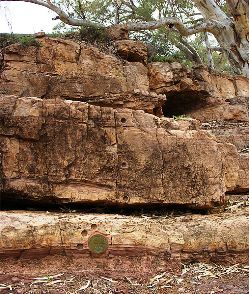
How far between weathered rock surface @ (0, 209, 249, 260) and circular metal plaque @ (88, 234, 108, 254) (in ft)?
0.11

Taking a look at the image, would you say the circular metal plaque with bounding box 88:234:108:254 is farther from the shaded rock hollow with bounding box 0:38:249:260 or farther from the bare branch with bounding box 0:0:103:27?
the bare branch with bounding box 0:0:103:27

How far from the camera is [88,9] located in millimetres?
16375

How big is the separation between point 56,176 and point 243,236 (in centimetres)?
196

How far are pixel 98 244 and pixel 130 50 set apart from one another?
22.5 feet

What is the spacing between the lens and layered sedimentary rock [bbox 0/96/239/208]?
4426 mm

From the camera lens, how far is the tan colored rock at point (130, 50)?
9.85m

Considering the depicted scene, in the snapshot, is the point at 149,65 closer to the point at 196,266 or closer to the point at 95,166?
the point at 95,166

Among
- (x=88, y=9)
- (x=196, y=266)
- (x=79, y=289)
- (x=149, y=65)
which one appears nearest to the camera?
(x=79, y=289)

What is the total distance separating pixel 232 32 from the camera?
12.6 metres

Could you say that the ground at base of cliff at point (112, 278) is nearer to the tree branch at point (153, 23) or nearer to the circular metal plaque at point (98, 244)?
the circular metal plaque at point (98, 244)

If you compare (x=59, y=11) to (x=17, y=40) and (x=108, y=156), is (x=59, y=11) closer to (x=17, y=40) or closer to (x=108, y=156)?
(x=17, y=40)

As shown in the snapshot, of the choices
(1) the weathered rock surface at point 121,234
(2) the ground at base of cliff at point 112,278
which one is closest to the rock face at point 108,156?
(1) the weathered rock surface at point 121,234

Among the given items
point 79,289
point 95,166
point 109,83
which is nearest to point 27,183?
point 95,166

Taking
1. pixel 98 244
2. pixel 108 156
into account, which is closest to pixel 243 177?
pixel 108 156
